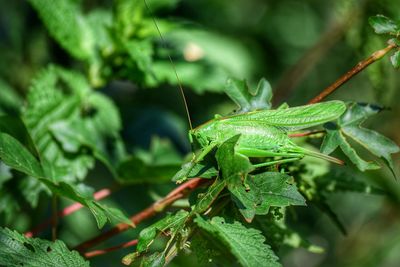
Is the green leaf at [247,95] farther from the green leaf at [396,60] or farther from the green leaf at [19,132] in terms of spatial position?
the green leaf at [19,132]

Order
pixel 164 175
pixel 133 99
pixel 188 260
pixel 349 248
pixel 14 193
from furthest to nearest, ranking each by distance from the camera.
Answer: pixel 349 248, pixel 133 99, pixel 188 260, pixel 164 175, pixel 14 193

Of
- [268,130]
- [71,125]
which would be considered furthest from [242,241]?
[71,125]

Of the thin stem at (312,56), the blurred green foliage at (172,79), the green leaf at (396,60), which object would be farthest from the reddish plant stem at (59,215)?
the thin stem at (312,56)

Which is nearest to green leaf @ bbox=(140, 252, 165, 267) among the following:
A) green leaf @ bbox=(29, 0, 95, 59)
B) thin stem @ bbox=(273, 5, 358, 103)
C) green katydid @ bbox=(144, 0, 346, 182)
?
green katydid @ bbox=(144, 0, 346, 182)

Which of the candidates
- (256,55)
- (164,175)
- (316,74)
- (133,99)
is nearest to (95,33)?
(164,175)

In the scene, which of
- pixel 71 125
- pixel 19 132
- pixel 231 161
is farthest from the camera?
pixel 71 125

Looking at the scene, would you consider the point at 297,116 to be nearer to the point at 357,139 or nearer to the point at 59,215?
the point at 357,139

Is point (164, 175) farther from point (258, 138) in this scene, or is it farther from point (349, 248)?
point (349, 248)
